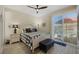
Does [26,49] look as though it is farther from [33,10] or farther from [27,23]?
[33,10]

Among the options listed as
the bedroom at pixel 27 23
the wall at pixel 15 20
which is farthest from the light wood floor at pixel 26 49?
the wall at pixel 15 20

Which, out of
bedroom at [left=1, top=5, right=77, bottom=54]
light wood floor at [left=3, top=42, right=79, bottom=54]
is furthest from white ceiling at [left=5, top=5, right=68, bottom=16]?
light wood floor at [left=3, top=42, right=79, bottom=54]

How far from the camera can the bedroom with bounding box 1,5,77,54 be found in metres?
1.76

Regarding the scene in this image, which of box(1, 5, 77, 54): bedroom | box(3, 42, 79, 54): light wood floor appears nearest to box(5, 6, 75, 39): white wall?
box(1, 5, 77, 54): bedroom

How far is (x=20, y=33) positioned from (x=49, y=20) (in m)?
0.57

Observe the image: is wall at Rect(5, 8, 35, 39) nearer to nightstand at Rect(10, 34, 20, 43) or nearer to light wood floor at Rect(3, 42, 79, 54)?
nightstand at Rect(10, 34, 20, 43)

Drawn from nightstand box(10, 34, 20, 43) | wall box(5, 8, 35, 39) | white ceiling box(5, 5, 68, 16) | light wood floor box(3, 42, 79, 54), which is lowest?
light wood floor box(3, 42, 79, 54)

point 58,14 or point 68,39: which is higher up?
point 58,14

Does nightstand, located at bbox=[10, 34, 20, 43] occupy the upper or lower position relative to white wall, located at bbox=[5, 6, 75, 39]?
lower

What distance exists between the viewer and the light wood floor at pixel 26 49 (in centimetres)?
177

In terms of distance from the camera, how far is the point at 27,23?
5.91ft

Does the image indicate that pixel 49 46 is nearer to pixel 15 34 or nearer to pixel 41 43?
pixel 41 43
